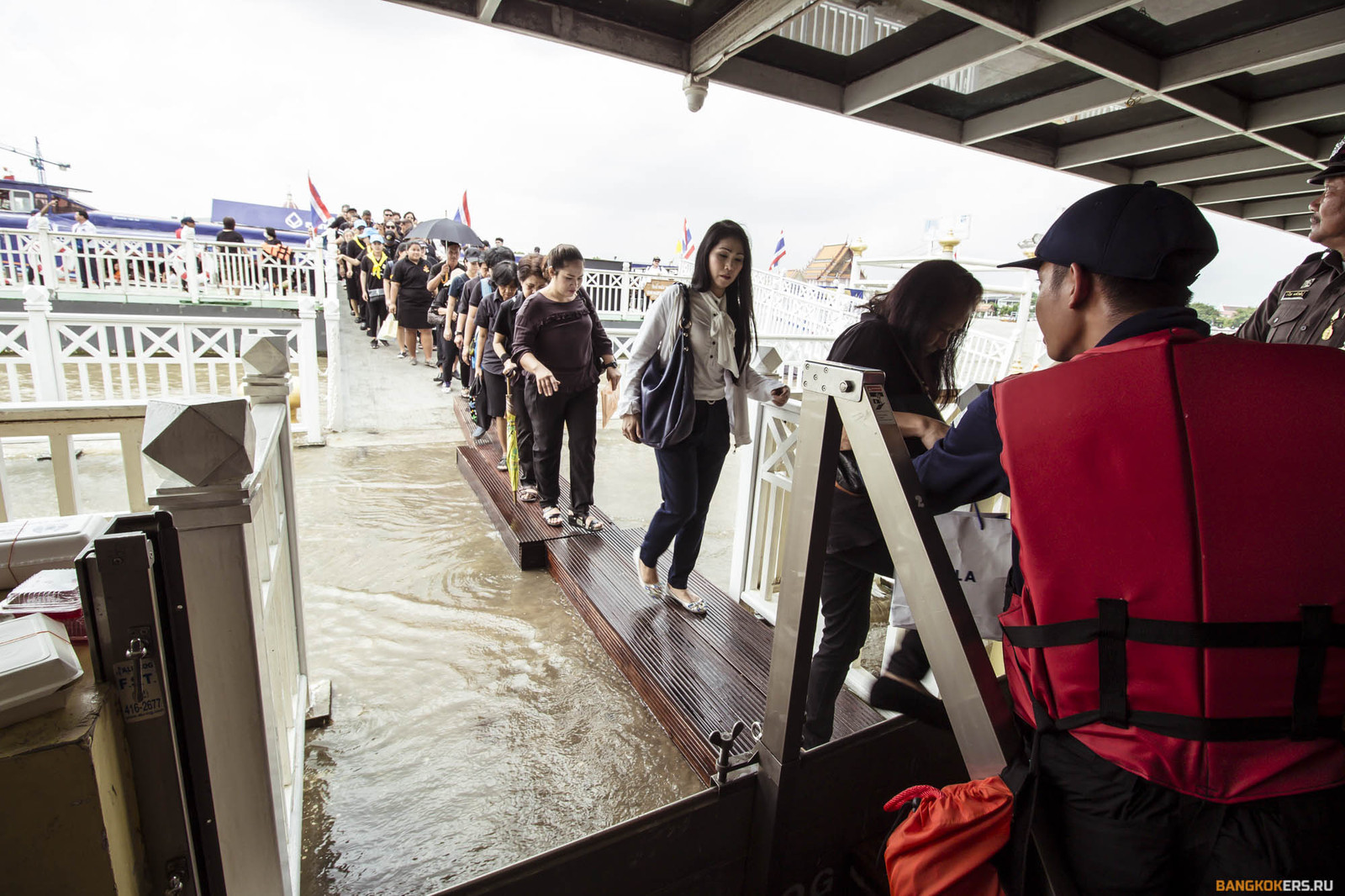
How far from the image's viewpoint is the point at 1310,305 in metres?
2.45

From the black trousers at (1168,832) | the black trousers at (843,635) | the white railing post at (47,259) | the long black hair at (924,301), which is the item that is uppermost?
the white railing post at (47,259)

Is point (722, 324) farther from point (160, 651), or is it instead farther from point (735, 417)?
point (160, 651)

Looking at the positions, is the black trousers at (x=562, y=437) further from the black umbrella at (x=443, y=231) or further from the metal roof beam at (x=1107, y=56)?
the black umbrella at (x=443, y=231)

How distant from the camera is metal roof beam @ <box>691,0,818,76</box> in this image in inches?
Answer: 87.9

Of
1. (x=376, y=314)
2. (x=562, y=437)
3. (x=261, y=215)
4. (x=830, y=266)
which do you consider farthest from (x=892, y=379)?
(x=830, y=266)

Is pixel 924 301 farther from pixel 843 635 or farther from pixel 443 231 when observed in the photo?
pixel 443 231

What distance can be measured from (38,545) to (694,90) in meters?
2.79

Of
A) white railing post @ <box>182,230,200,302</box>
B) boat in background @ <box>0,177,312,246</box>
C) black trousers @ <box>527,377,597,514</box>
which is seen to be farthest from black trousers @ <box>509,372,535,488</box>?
boat in background @ <box>0,177,312,246</box>

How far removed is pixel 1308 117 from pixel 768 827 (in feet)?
14.0

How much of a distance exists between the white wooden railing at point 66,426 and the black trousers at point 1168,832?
283 centimetres

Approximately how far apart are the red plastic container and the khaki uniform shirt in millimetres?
3449

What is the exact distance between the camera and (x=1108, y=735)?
36.4 inches

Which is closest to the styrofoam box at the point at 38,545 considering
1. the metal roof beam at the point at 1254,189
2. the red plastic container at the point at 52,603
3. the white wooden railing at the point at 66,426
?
the red plastic container at the point at 52,603

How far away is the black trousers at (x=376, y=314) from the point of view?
37.7ft
